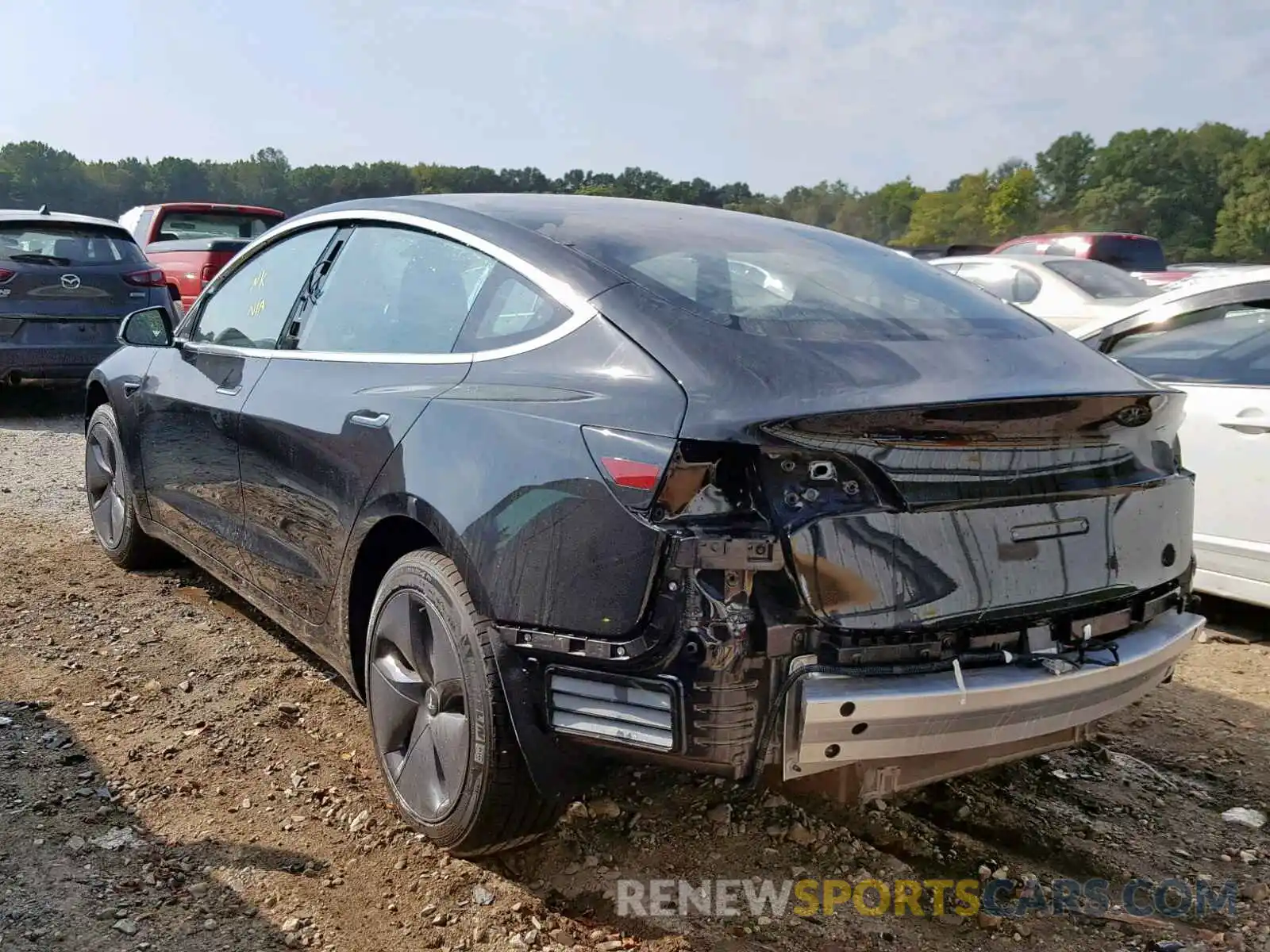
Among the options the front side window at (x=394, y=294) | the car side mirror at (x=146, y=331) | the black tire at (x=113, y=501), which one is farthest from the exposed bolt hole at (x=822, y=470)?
the black tire at (x=113, y=501)

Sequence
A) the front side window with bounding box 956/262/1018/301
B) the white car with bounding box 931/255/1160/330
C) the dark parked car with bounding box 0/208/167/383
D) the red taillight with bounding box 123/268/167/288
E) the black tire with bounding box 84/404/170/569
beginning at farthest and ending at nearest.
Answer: the front side window with bounding box 956/262/1018/301 < the white car with bounding box 931/255/1160/330 < the red taillight with bounding box 123/268/167/288 < the dark parked car with bounding box 0/208/167/383 < the black tire with bounding box 84/404/170/569

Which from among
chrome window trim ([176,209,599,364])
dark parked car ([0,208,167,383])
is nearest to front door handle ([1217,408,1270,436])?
chrome window trim ([176,209,599,364])

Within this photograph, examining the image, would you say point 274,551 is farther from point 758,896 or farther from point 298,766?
point 758,896

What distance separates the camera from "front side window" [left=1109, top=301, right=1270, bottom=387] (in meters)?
4.36

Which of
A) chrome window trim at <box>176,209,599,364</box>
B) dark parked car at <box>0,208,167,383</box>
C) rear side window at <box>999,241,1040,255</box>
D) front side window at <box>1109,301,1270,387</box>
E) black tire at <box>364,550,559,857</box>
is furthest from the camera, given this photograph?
rear side window at <box>999,241,1040,255</box>

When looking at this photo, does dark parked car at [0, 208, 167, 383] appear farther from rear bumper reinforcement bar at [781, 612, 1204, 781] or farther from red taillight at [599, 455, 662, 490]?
rear bumper reinforcement bar at [781, 612, 1204, 781]

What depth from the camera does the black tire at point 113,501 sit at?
15.4ft

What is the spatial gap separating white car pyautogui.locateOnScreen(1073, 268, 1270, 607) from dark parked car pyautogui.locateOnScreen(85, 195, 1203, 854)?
1.77 m

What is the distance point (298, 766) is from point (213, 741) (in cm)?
33

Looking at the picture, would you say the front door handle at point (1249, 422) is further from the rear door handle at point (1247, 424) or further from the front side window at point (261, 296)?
the front side window at point (261, 296)

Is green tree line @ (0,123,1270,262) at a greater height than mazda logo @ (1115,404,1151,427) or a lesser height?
greater

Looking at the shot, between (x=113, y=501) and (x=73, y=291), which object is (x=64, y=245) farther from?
(x=113, y=501)

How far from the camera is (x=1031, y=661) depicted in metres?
2.26

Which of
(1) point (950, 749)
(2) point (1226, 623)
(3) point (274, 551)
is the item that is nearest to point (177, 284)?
(3) point (274, 551)
